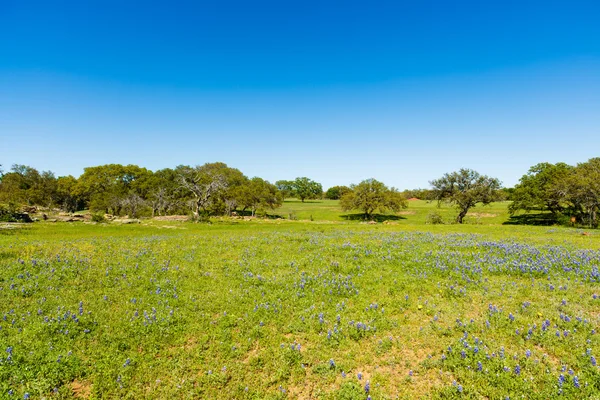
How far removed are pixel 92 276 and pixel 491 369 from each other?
13.9 m

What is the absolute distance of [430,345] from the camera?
23.2ft

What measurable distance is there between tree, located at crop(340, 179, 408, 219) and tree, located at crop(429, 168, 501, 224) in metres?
12.7

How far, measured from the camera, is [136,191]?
83.1 m

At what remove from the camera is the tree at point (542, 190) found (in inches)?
2128

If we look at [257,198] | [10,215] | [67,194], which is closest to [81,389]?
[10,215]

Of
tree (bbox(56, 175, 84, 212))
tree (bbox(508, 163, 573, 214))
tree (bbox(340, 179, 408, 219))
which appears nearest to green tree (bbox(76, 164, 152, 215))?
Result: tree (bbox(56, 175, 84, 212))

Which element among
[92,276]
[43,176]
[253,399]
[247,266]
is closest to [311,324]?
[253,399]

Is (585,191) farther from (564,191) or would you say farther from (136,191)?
(136,191)

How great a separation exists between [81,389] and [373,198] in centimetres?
7193

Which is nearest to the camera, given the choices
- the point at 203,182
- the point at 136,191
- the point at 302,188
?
the point at 136,191

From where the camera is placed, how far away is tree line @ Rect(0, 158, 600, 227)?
5232cm

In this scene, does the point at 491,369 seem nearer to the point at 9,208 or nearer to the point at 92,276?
the point at 92,276

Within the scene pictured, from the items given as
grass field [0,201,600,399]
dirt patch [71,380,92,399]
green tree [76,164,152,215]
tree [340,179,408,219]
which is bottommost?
dirt patch [71,380,92,399]

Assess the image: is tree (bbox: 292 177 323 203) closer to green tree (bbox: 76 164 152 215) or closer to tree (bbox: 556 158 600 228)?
green tree (bbox: 76 164 152 215)
